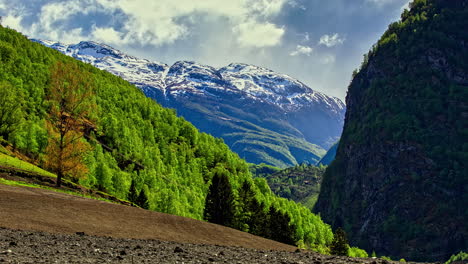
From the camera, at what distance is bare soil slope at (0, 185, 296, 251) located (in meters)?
33.2

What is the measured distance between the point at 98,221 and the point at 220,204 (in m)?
72.9

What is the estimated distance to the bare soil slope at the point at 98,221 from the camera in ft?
109

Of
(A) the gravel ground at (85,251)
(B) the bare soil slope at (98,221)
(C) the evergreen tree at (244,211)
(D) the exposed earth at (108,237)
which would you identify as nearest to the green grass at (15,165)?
(B) the bare soil slope at (98,221)

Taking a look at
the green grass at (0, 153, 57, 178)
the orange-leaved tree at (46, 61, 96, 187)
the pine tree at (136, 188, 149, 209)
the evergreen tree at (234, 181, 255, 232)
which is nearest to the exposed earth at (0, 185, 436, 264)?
the orange-leaved tree at (46, 61, 96, 187)

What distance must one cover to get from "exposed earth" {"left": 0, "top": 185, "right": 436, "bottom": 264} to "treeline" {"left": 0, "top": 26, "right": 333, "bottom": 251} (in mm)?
29956

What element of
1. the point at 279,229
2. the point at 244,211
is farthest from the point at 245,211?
the point at 279,229

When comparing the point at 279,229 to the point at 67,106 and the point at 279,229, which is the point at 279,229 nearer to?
the point at 279,229

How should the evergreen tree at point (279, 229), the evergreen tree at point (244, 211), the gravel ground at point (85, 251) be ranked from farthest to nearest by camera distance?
the evergreen tree at point (244, 211) < the evergreen tree at point (279, 229) < the gravel ground at point (85, 251)

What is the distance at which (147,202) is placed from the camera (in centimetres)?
11138

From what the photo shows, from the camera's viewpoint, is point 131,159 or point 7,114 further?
point 131,159

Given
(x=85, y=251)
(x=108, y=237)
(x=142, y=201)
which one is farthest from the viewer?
(x=142, y=201)

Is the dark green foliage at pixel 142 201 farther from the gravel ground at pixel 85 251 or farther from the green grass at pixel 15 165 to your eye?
the gravel ground at pixel 85 251

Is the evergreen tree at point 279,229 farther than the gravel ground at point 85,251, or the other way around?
the evergreen tree at point 279,229

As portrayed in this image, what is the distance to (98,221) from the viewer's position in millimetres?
38094
